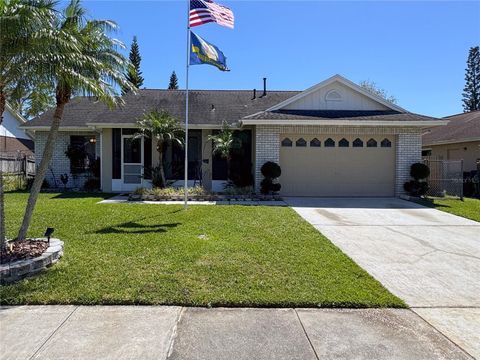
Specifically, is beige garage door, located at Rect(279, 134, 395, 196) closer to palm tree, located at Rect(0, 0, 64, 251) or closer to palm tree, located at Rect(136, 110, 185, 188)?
palm tree, located at Rect(136, 110, 185, 188)

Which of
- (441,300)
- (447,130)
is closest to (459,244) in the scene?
(441,300)

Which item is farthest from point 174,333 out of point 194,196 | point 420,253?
point 194,196

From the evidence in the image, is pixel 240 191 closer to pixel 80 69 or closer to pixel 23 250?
pixel 80 69

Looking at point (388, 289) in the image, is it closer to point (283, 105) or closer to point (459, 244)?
point (459, 244)

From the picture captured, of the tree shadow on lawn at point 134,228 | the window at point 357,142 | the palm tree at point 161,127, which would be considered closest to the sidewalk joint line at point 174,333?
the tree shadow on lawn at point 134,228

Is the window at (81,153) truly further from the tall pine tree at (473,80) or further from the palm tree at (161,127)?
the tall pine tree at (473,80)

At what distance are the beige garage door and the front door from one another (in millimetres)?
6262

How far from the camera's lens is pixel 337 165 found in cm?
1546

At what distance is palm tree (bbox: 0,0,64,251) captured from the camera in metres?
5.22

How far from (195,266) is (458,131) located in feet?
69.2

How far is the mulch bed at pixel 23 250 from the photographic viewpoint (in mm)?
5434

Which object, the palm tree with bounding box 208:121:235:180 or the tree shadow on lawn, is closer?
the tree shadow on lawn

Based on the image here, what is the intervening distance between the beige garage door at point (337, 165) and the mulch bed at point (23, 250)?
10599 millimetres

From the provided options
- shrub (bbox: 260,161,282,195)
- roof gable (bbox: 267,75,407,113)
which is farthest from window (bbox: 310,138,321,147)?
shrub (bbox: 260,161,282,195)
